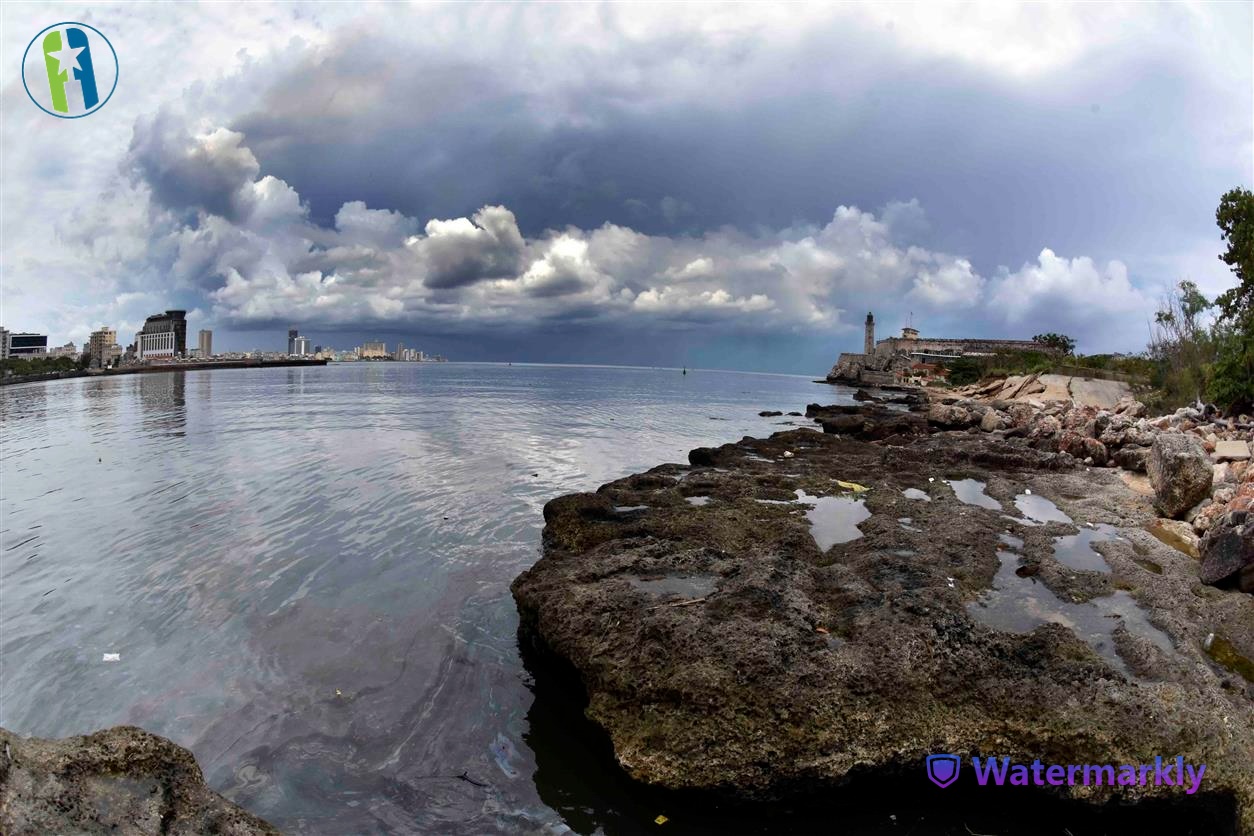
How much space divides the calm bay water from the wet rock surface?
2256mm

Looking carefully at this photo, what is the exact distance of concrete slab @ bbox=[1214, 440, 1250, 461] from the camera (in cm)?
1609

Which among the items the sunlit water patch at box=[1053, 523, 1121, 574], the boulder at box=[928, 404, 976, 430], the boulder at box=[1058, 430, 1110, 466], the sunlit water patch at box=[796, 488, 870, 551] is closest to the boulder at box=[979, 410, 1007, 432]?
the boulder at box=[928, 404, 976, 430]

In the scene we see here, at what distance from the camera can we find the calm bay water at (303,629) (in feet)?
16.9

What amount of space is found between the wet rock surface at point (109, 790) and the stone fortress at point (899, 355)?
420 ft

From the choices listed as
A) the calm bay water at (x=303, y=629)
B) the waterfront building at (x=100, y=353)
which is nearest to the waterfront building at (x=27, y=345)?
the waterfront building at (x=100, y=353)

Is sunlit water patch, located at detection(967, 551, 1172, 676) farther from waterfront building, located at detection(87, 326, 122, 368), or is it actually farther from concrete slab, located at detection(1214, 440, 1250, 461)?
waterfront building, located at detection(87, 326, 122, 368)

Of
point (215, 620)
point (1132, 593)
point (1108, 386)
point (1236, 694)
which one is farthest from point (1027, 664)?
point (1108, 386)

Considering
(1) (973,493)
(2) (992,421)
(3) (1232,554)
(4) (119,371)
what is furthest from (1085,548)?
(4) (119,371)

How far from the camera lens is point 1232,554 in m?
7.70

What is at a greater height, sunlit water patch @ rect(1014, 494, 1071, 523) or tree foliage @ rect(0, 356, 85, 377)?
tree foliage @ rect(0, 356, 85, 377)

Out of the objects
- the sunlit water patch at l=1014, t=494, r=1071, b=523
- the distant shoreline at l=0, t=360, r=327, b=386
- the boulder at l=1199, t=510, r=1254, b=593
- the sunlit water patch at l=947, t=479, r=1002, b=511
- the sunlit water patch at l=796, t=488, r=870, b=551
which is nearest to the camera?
the boulder at l=1199, t=510, r=1254, b=593

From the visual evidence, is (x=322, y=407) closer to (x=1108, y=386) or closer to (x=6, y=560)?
(x=6, y=560)

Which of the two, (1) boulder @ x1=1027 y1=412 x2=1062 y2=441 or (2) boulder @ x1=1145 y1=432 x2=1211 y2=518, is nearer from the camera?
(2) boulder @ x1=1145 y1=432 x2=1211 y2=518

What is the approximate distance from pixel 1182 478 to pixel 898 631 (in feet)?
35.9
